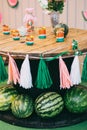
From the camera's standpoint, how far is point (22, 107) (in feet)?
8.73

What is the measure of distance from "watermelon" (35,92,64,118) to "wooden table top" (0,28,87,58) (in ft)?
1.42

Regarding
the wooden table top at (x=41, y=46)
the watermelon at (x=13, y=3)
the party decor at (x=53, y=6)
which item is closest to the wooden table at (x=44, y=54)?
the wooden table top at (x=41, y=46)

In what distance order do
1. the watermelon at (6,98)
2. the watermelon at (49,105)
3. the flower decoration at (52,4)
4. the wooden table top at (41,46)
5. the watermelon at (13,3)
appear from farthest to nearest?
1. the watermelon at (13,3)
2. the flower decoration at (52,4)
3. the watermelon at (6,98)
4. the watermelon at (49,105)
5. the wooden table top at (41,46)

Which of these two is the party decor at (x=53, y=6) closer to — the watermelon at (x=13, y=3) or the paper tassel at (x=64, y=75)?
the paper tassel at (x=64, y=75)

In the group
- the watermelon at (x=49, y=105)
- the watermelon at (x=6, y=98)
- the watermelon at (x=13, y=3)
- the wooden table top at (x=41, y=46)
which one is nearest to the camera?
the wooden table top at (x=41, y=46)

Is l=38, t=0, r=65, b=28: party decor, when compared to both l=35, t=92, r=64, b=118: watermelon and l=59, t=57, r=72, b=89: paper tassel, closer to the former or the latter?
l=59, t=57, r=72, b=89: paper tassel

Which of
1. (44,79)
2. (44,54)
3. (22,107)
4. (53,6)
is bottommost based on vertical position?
(22,107)

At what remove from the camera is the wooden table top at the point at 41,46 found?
2.48 meters

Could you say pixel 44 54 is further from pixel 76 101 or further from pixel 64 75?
pixel 76 101

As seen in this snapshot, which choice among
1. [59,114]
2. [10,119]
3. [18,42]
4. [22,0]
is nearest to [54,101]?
[59,114]

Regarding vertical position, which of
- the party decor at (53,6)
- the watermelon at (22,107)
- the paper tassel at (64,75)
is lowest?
the watermelon at (22,107)

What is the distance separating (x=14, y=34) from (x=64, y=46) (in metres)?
0.56

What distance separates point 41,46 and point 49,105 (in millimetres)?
526

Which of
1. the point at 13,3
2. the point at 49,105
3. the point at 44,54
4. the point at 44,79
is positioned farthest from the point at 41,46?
the point at 13,3
